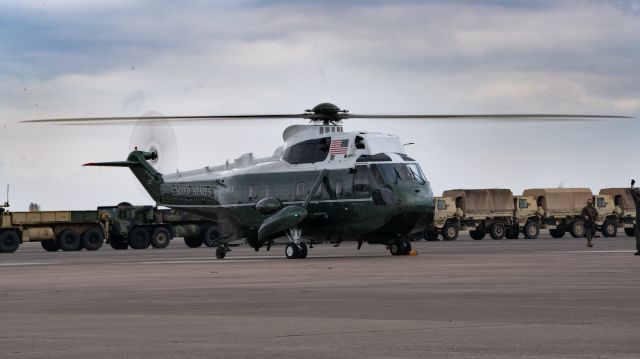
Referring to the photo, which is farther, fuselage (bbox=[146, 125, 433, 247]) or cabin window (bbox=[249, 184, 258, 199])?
cabin window (bbox=[249, 184, 258, 199])

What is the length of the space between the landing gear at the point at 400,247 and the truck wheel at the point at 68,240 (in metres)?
25.8

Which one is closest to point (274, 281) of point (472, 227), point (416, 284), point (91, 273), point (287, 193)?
point (416, 284)

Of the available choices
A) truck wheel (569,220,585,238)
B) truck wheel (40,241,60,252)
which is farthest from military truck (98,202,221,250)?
truck wheel (569,220,585,238)

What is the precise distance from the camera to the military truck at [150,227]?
210 ft

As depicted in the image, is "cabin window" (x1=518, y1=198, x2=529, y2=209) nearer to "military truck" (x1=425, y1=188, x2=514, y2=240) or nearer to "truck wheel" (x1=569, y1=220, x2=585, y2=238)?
"military truck" (x1=425, y1=188, x2=514, y2=240)

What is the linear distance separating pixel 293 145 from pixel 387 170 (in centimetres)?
369

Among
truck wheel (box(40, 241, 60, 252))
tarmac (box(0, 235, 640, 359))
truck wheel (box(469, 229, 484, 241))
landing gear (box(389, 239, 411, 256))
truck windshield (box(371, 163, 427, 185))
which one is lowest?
tarmac (box(0, 235, 640, 359))

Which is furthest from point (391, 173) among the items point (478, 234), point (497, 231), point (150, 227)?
point (478, 234)

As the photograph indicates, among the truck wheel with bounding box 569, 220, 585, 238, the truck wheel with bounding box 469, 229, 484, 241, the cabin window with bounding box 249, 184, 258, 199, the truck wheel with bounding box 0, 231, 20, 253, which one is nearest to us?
the cabin window with bounding box 249, 184, 258, 199

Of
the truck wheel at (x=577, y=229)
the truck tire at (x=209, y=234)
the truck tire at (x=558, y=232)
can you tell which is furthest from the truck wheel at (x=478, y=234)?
the truck tire at (x=209, y=234)

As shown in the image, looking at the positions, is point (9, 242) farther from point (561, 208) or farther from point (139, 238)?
point (561, 208)

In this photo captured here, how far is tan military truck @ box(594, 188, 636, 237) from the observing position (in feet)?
239

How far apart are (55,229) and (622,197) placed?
34.0 meters

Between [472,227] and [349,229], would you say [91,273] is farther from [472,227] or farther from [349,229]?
[472,227]
